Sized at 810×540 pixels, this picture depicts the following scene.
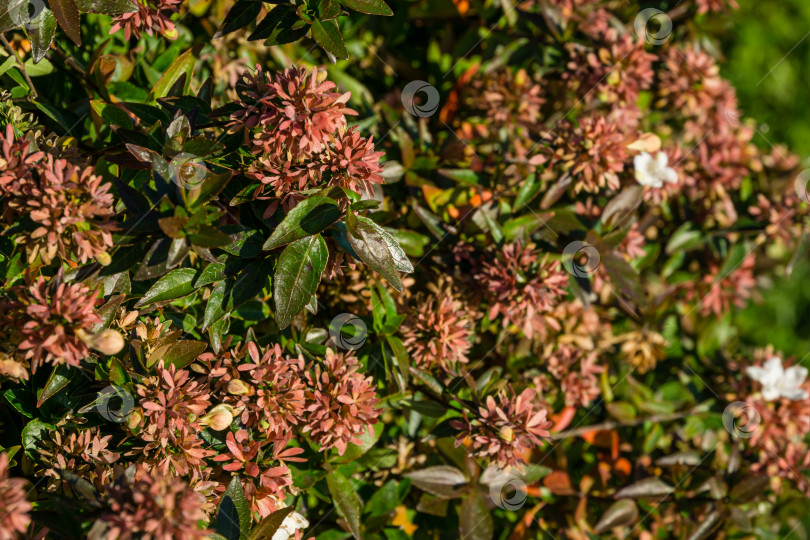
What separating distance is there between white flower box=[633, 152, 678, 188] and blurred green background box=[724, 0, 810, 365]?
1.60 m

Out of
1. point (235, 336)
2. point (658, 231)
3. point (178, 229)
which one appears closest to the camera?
point (178, 229)

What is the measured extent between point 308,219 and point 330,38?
1.30ft

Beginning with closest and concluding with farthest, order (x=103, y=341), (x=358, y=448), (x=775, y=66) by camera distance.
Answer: (x=103, y=341) < (x=358, y=448) < (x=775, y=66)

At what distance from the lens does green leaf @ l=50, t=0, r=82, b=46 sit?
4.04 ft

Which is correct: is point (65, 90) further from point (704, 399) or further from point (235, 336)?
point (704, 399)

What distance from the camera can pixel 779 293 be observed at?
134 inches

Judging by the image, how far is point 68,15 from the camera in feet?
4.08

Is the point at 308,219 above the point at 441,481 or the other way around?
above

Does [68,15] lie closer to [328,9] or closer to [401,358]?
[328,9]

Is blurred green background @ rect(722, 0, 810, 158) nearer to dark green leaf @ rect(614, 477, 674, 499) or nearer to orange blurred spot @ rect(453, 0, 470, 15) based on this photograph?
orange blurred spot @ rect(453, 0, 470, 15)

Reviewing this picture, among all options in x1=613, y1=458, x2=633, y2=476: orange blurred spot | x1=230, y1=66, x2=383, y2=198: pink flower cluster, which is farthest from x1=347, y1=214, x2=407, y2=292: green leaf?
x1=613, y1=458, x2=633, y2=476: orange blurred spot

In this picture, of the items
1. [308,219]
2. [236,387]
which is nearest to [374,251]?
[308,219]

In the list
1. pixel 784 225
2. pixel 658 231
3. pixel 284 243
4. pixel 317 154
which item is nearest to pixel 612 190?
pixel 658 231

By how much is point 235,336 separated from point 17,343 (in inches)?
16.8
